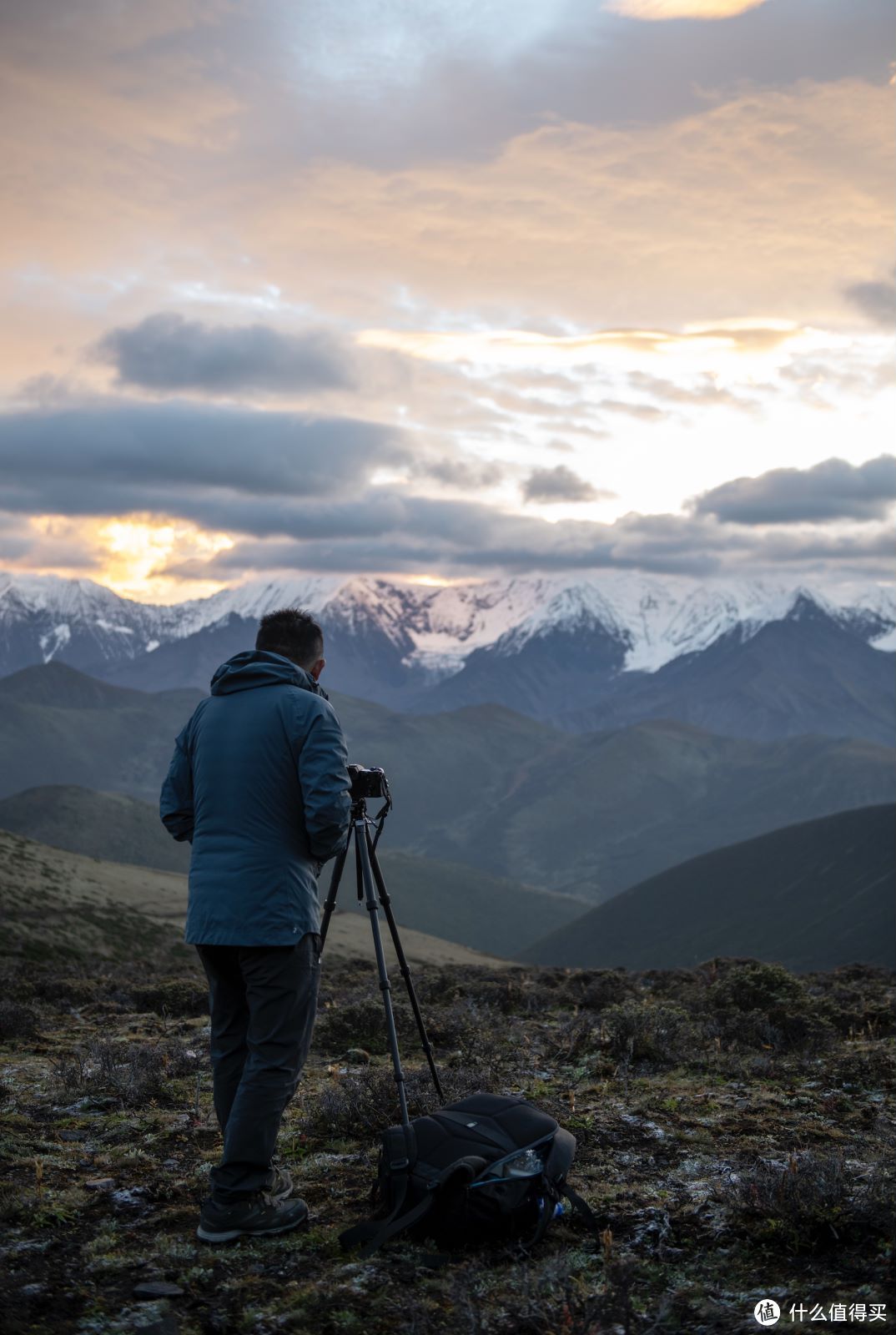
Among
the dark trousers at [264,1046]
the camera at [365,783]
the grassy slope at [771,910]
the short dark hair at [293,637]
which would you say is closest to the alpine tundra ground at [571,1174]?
the dark trousers at [264,1046]

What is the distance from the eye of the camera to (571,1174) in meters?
6.75

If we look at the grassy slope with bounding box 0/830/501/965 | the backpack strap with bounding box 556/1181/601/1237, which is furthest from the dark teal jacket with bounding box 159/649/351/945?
the grassy slope with bounding box 0/830/501/965

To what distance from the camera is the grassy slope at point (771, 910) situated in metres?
154

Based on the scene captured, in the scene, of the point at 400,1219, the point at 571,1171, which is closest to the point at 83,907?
the point at 571,1171

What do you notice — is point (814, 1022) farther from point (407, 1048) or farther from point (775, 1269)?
point (775, 1269)

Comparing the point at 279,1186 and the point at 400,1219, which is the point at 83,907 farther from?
the point at 400,1219

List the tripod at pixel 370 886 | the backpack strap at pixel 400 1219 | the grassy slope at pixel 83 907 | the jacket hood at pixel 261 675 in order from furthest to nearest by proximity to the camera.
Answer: the grassy slope at pixel 83 907 < the tripod at pixel 370 886 < the jacket hood at pixel 261 675 < the backpack strap at pixel 400 1219

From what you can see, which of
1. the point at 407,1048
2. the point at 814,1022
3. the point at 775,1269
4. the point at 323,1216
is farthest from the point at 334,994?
the point at 775,1269

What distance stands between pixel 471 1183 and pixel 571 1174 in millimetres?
1337

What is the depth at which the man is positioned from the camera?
593 cm

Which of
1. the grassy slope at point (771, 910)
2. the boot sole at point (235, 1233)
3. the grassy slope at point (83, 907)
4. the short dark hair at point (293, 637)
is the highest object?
the short dark hair at point (293, 637)

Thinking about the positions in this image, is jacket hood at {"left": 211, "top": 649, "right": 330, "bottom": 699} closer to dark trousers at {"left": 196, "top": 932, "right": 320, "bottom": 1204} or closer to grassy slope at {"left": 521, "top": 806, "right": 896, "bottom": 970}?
dark trousers at {"left": 196, "top": 932, "right": 320, "bottom": 1204}

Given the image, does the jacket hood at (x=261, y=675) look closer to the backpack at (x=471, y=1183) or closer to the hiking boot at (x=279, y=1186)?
the backpack at (x=471, y=1183)

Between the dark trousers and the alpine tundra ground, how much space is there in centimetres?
39
